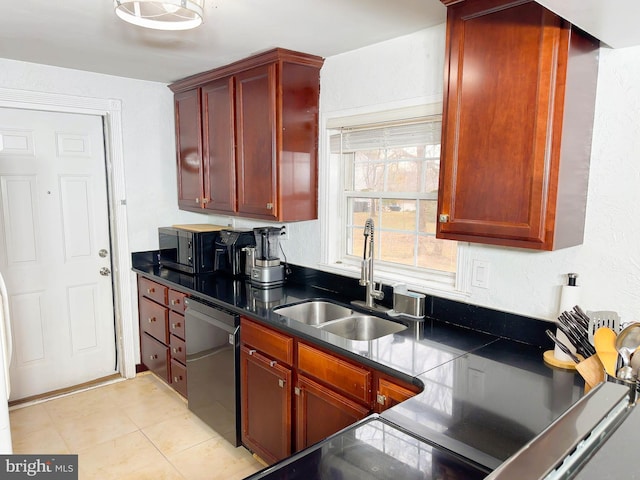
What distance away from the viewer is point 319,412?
79.7 inches

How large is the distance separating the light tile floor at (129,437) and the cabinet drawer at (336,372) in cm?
82

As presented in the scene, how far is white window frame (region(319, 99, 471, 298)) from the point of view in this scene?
2.15 meters

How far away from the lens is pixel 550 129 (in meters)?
1.50

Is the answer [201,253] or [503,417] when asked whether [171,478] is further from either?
[503,417]

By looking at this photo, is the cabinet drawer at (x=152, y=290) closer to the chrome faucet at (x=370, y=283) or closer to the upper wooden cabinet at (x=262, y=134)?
the upper wooden cabinet at (x=262, y=134)

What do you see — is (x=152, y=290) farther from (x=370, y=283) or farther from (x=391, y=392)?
(x=391, y=392)

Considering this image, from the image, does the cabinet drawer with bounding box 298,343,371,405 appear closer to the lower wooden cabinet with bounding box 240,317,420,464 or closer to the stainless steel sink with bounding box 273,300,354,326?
the lower wooden cabinet with bounding box 240,317,420,464

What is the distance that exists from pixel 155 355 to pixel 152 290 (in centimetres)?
51

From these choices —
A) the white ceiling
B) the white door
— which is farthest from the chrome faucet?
the white door

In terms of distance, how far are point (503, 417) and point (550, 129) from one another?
0.95 metres

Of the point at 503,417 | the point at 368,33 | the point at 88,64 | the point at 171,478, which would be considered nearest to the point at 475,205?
the point at 503,417

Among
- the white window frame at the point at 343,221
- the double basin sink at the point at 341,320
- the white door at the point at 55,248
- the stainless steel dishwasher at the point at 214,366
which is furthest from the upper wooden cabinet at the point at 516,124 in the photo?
the white door at the point at 55,248

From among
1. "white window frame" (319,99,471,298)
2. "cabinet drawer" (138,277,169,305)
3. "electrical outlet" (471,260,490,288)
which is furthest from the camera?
"cabinet drawer" (138,277,169,305)

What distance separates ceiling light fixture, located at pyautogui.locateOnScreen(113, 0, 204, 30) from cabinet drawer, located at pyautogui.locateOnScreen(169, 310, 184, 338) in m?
1.86
